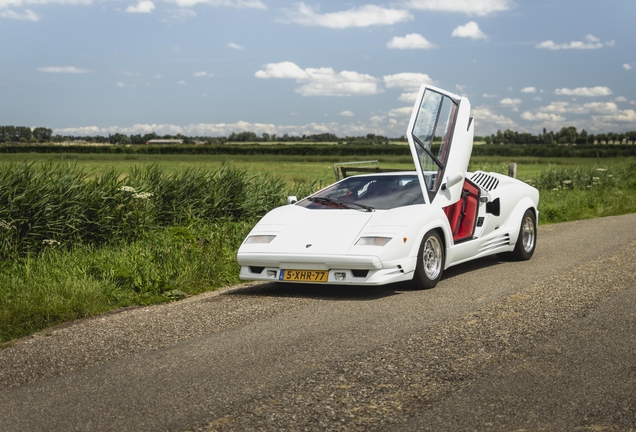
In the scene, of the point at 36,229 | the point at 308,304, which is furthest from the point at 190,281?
the point at 36,229

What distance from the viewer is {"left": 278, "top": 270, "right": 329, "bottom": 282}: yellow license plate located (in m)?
8.02

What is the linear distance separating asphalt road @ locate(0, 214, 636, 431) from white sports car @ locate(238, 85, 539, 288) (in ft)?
1.20

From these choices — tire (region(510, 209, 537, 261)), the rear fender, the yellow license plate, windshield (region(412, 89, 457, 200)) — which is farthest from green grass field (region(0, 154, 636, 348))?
tire (region(510, 209, 537, 261))

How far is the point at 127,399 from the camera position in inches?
179

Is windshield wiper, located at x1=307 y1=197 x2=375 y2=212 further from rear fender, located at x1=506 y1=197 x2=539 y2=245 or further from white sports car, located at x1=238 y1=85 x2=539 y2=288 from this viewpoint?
rear fender, located at x1=506 y1=197 x2=539 y2=245

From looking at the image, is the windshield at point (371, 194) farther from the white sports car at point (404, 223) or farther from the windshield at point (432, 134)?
the windshield at point (432, 134)

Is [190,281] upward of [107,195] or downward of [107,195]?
downward

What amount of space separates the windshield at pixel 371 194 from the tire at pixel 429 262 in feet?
1.75

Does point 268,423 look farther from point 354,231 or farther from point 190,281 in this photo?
point 190,281

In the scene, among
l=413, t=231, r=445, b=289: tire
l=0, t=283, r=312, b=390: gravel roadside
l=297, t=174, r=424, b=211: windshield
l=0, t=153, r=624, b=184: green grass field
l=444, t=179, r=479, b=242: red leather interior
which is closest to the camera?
l=0, t=283, r=312, b=390: gravel roadside

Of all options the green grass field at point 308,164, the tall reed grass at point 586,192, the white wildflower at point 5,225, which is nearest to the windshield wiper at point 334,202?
the white wildflower at point 5,225

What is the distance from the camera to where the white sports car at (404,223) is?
26.3 feet

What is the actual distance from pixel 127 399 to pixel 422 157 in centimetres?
533

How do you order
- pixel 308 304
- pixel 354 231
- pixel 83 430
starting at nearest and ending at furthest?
pixel 83 430 < pixel 308 304 < pixel 354 231
